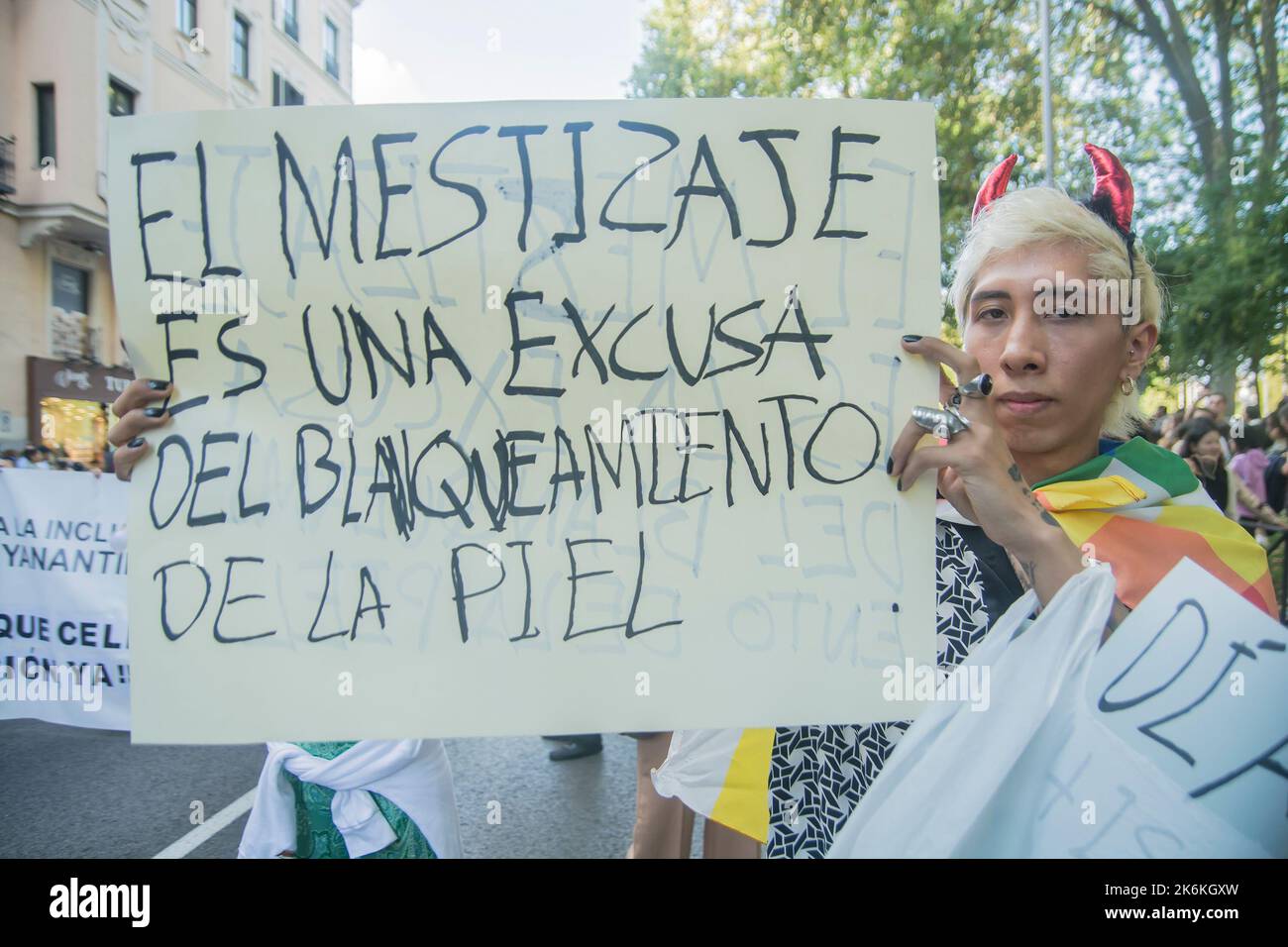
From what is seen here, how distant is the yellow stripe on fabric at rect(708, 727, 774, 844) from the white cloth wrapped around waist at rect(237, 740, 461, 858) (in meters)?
0.87

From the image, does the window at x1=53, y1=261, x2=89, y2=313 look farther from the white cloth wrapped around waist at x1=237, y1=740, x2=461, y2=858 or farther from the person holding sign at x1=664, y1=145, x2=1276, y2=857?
the person holding sign at x1=664, y1=145, x2=1276, y2=857

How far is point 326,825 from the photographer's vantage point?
87.4 inches

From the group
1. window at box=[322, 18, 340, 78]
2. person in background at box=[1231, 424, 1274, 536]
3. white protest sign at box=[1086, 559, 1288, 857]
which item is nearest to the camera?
white protest sign at box=[1086, 559, 1288, 857]

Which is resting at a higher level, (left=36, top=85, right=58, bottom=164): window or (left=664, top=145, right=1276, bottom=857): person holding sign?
(left=36, top=85, right=58, bottom=164): window

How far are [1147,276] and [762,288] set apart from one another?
0.76 m

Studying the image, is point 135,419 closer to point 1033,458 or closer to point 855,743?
point 855,743

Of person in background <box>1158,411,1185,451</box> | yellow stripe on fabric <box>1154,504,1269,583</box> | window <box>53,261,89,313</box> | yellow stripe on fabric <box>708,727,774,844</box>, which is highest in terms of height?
window <box>53,261,89,313</box>

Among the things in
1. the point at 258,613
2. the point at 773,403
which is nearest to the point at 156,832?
the point at 258,613

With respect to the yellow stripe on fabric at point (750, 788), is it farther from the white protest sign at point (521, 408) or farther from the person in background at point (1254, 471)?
the person in background at point (1254, 471)

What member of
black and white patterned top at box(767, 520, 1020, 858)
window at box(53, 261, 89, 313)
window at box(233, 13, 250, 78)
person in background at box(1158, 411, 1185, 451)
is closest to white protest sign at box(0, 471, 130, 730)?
black and white patterned top at box(767, 520, 1020, 858)

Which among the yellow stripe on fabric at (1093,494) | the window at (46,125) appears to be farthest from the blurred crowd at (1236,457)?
the window at (46,125)

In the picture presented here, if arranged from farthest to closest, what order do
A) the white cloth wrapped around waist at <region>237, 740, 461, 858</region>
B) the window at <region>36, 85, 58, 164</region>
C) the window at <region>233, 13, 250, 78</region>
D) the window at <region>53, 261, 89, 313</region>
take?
the window at <region>233, 13, 250, 78</region> < the window at <region>53, 261, 89, 313</region> < the window at <region>36, 85, 58, 164</region> < the white cloth wrapped around waist at <region>237, 740, 461, 858</region>

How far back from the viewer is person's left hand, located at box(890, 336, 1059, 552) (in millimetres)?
1306
